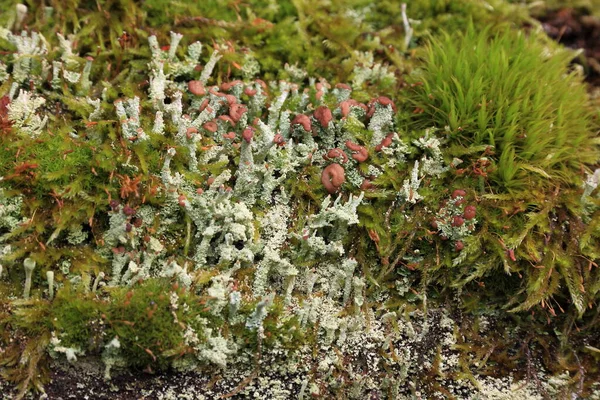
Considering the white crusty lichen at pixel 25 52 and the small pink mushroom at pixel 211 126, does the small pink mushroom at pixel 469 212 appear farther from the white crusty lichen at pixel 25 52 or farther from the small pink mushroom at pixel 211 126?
the white crusty lichen at pixel 25 52

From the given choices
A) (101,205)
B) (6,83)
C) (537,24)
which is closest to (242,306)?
(101,205)

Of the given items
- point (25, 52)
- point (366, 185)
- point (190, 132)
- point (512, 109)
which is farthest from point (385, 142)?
point (25, 52)

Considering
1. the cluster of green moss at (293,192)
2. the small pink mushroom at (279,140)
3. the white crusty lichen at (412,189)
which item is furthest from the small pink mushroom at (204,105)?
the white crusty lichen at (412,189)

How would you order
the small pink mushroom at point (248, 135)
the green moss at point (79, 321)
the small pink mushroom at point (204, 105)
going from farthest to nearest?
1. the small pink mushroom at point (204, 105)
2. the small pink mushroom at point (248, 135)
3. the green moss at point (79, 321)

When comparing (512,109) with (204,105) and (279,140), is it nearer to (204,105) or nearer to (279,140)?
(279,140)

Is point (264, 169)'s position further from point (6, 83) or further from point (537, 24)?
point (537, 24)

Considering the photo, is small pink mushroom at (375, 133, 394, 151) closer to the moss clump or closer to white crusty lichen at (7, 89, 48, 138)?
the moss clump
